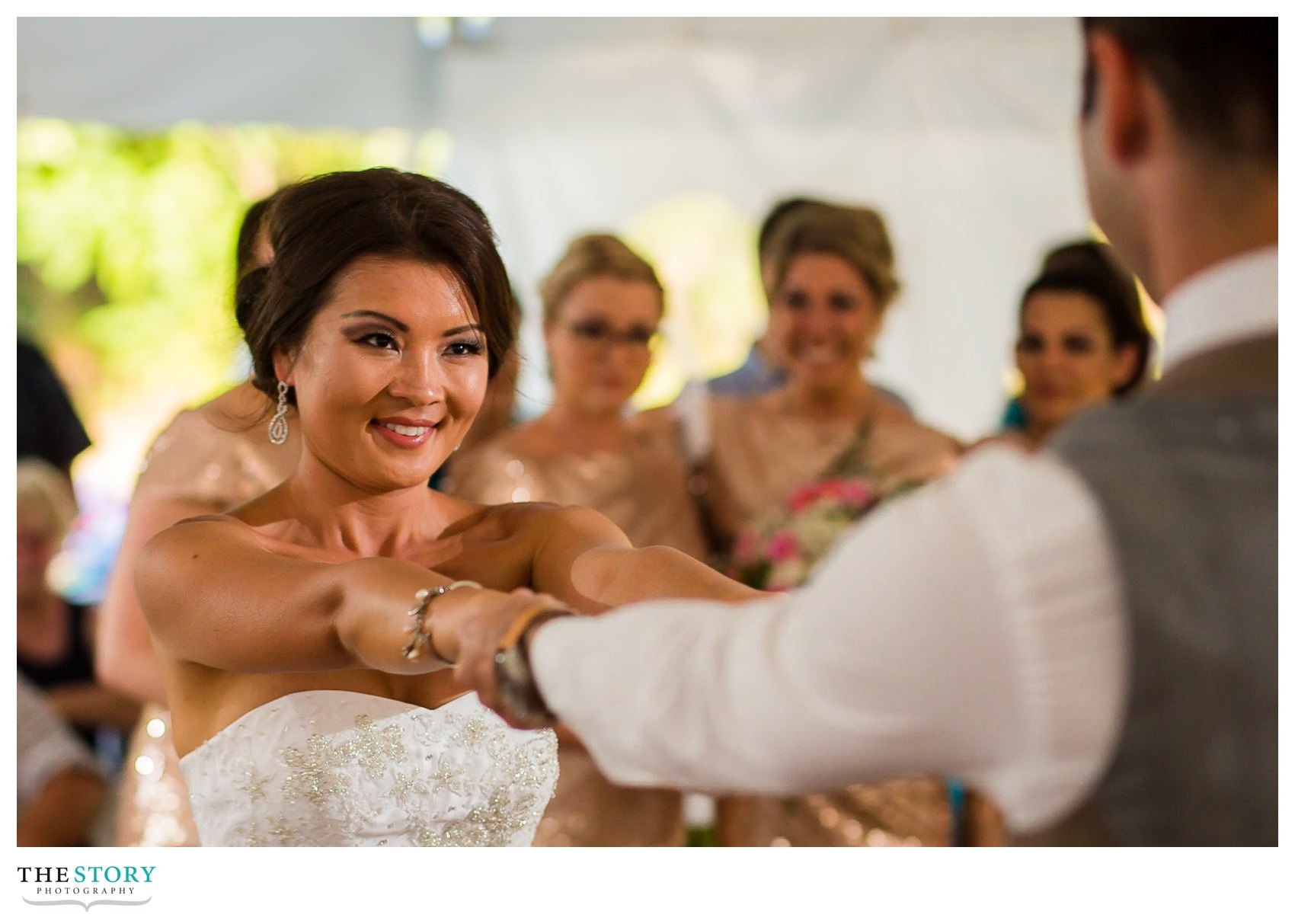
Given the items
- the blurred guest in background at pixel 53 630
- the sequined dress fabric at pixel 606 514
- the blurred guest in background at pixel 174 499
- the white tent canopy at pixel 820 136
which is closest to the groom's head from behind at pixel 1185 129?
the blurred guest in background at pixel 174 499

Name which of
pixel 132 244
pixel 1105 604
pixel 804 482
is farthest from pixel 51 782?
pixel 132 244

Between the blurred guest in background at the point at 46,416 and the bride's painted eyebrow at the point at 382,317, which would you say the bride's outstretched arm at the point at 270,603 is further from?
the blurred guest in background at the point at 46,416

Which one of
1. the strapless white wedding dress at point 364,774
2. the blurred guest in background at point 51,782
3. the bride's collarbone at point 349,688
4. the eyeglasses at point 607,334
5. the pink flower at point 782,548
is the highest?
the eyeglasses at point 607,334

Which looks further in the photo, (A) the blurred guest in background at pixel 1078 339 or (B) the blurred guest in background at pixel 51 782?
(A) the blurred guest in background at pixel 1078 339

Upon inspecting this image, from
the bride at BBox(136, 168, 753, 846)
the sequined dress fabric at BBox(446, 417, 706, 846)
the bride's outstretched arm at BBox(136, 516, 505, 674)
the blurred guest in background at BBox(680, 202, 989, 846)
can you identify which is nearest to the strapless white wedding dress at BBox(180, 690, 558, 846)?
the bride at BBox(136, 168, 753, 846)

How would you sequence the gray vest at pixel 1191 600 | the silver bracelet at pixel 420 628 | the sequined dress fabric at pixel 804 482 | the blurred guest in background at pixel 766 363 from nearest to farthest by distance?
the gray vest at pixel 1191 600
the silver bracelet at pixel 420 628
the sequined dress fabric at pixel 804 482
the blurred guest in background at pixel 766 363

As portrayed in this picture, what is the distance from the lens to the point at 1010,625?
1055mm

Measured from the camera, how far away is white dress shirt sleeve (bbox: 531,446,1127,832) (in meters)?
1.05

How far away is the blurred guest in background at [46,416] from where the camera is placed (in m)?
3.95

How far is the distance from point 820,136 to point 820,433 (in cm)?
131

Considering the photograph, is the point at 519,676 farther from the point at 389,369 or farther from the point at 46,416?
the point at 46,416

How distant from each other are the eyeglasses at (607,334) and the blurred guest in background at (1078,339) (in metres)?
0.88

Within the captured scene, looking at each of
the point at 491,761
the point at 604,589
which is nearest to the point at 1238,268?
the point at 604,589
